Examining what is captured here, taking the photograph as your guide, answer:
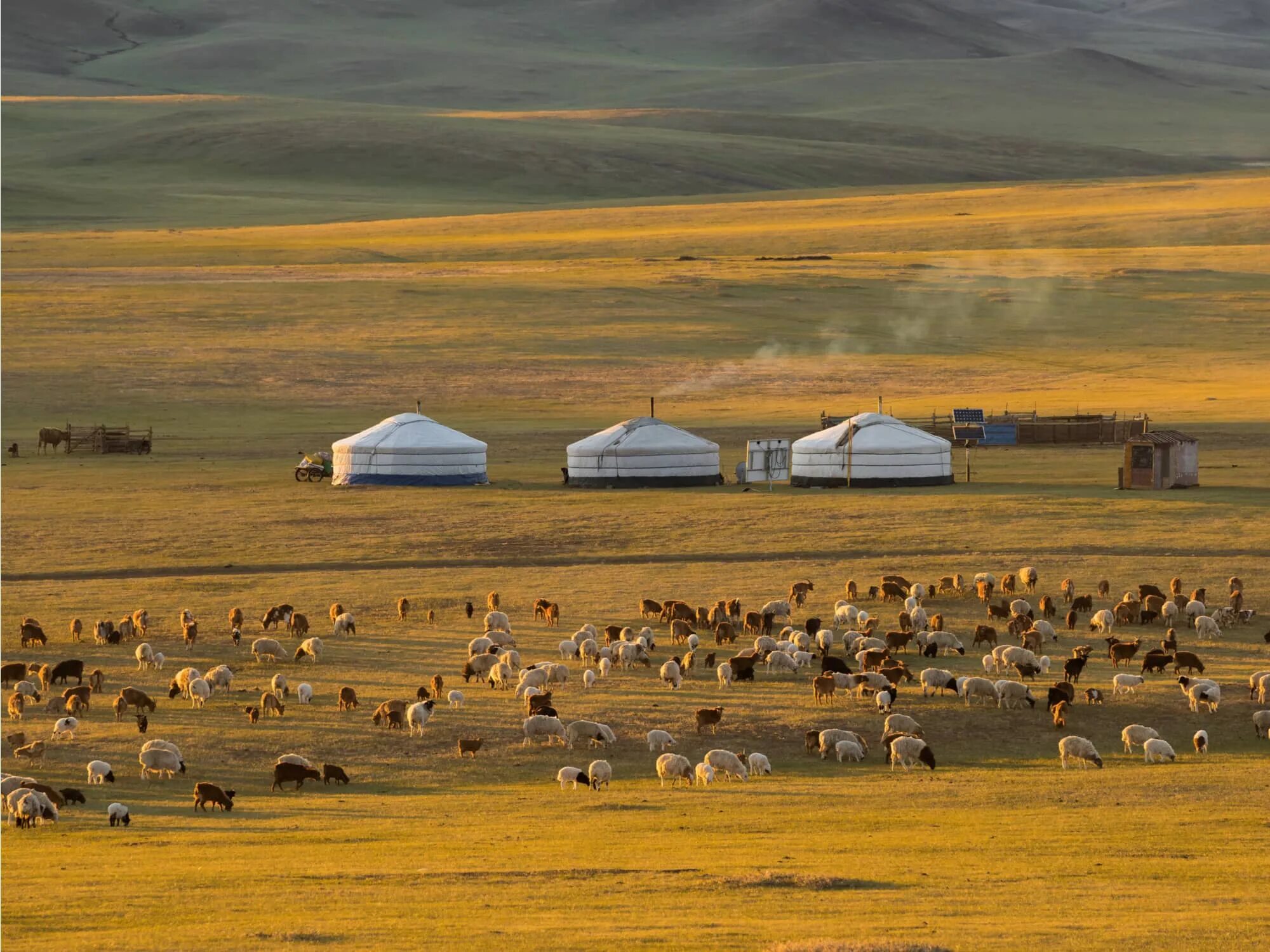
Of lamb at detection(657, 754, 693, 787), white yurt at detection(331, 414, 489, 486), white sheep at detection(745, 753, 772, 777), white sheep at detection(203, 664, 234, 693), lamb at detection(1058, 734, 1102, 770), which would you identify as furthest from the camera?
white yurt at detection(331, 414, 489, 486)

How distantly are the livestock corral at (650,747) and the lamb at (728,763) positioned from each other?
5 centimetres

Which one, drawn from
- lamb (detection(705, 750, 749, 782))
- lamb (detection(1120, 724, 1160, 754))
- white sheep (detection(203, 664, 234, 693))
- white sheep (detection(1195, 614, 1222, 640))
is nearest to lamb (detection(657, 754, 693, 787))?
lamb (detection(705, 750, 749, 782))

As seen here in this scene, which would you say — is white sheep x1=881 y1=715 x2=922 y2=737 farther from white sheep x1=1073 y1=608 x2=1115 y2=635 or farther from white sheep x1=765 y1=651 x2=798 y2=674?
white sheep x1=1073 y1=608 x2=1115 y2=635

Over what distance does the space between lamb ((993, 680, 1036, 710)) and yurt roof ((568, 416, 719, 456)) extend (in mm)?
27324

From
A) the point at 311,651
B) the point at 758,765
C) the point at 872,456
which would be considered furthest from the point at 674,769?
the point at 872,456

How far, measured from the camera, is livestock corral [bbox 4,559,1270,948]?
759 inches

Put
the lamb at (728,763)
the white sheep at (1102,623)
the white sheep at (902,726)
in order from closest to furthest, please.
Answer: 1. the lamb at (728,763)
2. the white sheep at (902,726)
3. the white sheep at (1102,623)

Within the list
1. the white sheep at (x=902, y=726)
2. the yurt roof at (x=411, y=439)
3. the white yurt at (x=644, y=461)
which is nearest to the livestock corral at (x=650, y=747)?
the white sheep at (x=902, y=726)

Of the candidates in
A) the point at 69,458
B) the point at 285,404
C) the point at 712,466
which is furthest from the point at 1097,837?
the point at 285,404

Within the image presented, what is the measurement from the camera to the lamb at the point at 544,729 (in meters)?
27.4

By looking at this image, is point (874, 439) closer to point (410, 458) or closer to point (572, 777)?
point (410, 458)

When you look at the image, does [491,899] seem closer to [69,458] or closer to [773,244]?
[69,458]

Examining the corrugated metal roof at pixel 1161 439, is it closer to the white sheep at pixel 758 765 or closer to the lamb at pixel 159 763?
the white sheep at pixel 758 765

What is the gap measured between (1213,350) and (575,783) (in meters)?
72.0
